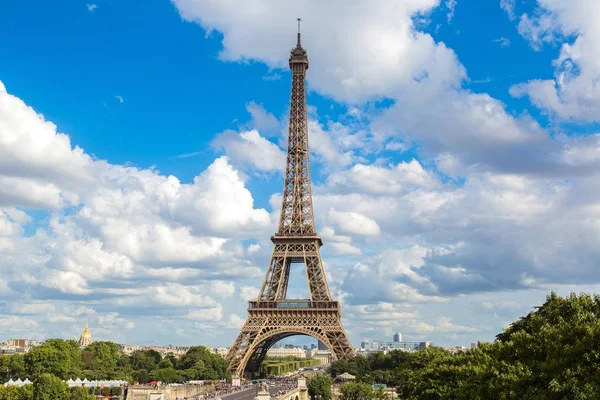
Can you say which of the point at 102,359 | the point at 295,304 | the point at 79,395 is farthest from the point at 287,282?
the point at 102,359

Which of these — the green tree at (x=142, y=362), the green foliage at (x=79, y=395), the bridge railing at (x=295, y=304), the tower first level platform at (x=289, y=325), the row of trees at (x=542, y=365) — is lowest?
the green foliage at (x=79, y=395)

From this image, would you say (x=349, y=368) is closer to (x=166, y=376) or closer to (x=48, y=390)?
(x=166, y=376)

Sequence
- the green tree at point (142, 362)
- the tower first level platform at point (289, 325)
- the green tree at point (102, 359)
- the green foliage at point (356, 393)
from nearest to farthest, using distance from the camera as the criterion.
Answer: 1. the green foliage at point (356, 393)
2. the tower first level platform at point (289, 325)
3. the green tree at point (102, 359)
4. the green tree at point (142, 362)

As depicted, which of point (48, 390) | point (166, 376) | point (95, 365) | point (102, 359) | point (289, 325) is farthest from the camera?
point (102, 359)

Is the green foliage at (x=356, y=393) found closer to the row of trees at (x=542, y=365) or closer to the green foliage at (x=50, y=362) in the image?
the row of trees at (x=542, y=365)

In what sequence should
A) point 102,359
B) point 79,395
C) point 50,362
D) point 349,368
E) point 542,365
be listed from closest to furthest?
point 542,365
point 79,395
point 349,368
point 50,362
point 102,359

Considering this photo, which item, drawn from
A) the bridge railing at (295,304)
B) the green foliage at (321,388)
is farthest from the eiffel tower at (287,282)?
the green foliage at (321,388)

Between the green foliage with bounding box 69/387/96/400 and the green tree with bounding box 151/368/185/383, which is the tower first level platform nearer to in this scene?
the green tree with bounding box 151/368/185/383
